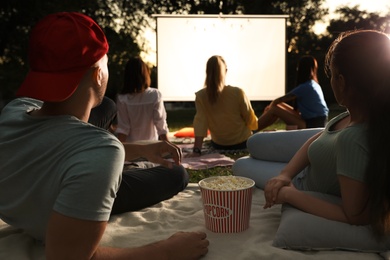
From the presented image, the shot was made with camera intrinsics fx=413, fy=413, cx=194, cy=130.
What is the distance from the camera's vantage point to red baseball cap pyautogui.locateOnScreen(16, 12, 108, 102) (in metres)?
Answer: 0.98

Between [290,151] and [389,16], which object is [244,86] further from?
[389,16]

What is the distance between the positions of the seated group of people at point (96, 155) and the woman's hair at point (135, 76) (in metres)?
2.18

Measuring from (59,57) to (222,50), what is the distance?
5629 mm

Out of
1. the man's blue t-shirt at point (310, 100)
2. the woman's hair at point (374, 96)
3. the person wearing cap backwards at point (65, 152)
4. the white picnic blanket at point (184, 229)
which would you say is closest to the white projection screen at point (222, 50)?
the man's blue t-shirt at point (310, 100)

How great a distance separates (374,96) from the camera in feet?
4.09

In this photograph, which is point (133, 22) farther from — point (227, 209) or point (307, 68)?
point (227, 209)

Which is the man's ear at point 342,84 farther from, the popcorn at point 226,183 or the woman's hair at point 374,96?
the popcorn at point 226,183

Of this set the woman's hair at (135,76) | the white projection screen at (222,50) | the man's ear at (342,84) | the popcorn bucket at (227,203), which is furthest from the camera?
the white projection screen at (222,50)

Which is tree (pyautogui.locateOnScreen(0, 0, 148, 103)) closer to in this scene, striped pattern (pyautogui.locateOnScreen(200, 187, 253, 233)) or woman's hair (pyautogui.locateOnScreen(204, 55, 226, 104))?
woman's hair (pyautogui.locateOnScreen(204, 55, 226, 104))

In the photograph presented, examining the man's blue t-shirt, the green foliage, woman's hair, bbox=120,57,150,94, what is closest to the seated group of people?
woman's hair, bbox=120,57,150,94

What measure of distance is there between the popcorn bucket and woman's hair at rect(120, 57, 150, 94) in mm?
A: 2501

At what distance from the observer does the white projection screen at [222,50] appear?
6309 millimetres

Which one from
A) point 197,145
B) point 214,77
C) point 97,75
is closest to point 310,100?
point 214,77

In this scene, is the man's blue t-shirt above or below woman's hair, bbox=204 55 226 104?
below
